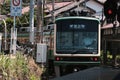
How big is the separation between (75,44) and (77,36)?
49 cm

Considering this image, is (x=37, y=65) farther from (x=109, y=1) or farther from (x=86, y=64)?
(x=109, y=1)

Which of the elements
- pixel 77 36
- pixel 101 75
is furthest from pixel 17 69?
→ pixel 101 75

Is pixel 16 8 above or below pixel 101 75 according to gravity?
above

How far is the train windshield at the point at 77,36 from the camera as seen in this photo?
2059 centimetres

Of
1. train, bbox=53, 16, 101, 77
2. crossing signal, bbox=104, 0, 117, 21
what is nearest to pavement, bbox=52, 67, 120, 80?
crossing signal, bbox=104, 0, 117, 21

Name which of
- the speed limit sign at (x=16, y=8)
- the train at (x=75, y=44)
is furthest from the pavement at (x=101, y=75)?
the train at (x=75, y=44)

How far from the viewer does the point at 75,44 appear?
68.0 feet

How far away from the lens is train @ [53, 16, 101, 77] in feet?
67.0

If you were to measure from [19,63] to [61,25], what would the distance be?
5204 millimetres

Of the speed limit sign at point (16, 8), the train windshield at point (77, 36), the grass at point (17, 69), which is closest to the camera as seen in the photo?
the grass at point (17, 69)

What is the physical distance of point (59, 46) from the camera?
20.9 meters

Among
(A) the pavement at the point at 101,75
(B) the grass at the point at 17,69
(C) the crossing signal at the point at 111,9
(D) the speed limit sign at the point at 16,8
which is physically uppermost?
(D) the speed limit sign at the point at 16,8

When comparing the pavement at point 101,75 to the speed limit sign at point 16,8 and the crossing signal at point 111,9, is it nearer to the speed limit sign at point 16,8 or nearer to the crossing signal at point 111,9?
the crossing signal at point 111,9

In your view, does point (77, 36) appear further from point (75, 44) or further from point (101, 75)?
point (101, 75)
